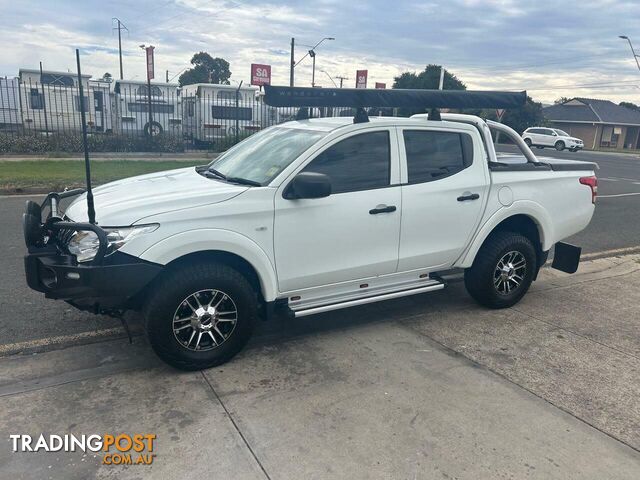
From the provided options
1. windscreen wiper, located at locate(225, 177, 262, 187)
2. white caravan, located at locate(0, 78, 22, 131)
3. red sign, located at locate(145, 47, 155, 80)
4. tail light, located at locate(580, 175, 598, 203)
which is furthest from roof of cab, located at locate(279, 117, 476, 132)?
white caravan, located at locate(0, 78, 22, 131)

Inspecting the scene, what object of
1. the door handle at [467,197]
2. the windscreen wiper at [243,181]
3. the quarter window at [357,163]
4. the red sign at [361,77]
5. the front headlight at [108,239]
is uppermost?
the red sign at [361,77]

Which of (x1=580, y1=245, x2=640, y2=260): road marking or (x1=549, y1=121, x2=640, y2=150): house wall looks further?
(x1=549, y1=121, x2=640, y2=150): house wall

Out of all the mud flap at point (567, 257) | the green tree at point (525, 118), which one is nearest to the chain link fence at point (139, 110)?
the mud flap at point (567, 257)

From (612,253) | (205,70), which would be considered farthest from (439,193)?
(205,70)

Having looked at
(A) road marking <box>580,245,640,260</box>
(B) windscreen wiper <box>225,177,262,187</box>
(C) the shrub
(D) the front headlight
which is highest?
(B) windscreen wiper <box>225,177,262,187</box>

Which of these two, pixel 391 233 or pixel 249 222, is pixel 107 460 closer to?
pixel 249 222

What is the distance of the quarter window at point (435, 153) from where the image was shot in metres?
4.64

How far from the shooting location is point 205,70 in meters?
83.8

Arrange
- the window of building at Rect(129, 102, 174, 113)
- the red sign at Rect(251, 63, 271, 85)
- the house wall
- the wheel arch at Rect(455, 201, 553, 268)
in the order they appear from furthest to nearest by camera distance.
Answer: the house wall < the window of building at Rect(129, 102, 174, 113) < the red sign at Rect(251, 63, 271, 85) < the wheel arch at Rect(455, 201, 553, 268)

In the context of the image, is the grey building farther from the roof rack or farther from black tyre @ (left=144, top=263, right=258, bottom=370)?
black tyre @ (left=144, top=263, right=258, bottom=370)

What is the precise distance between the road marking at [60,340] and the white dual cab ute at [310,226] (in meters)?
0.74

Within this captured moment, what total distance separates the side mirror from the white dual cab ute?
0.03 ft

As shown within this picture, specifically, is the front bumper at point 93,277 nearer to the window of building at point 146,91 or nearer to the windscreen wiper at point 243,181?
the windscreen wiper at point 243,181

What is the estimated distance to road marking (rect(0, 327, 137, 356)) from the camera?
4114mm
